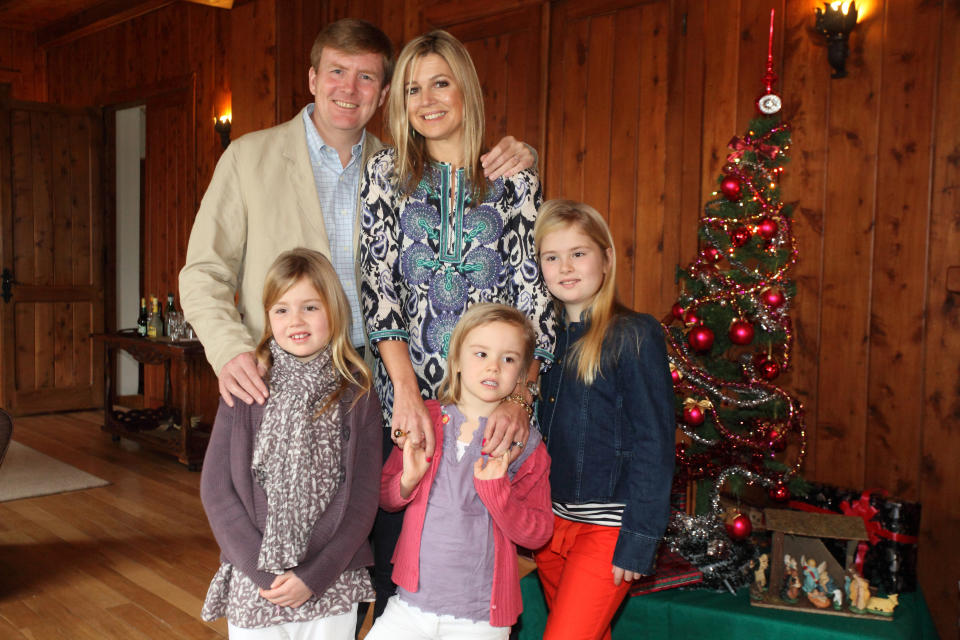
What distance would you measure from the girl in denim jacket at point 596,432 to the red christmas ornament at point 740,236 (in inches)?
46.8

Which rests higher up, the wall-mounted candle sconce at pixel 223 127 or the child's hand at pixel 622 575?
the wall-mounted candle sconce at pixel 223 127

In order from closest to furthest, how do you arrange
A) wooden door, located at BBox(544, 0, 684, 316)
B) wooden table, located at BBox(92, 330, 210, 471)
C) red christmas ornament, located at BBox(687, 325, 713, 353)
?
red christmas ornament, located at BBox(687, 325, 713, 353) → wooden door, located at BBox(544, 0, 684, 316) → wooden table, located at BBox(92, 330, 210, 471)

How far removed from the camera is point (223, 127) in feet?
18.3

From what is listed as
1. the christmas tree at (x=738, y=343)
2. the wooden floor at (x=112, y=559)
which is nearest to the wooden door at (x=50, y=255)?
the wooden floor at (x=112, y=559)

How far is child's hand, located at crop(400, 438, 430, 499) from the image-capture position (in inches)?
62.5

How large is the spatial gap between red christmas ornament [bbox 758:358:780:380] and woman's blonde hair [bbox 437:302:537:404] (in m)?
1.46

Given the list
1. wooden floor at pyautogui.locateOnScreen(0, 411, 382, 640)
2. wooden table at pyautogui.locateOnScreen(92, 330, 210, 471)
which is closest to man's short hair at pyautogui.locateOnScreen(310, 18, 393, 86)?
wooden floor at pyautogui.locateOnScreen(0, 411, 382, 640)

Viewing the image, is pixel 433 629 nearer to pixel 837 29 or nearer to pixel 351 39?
pixel 351 39

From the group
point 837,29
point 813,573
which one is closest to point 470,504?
point 813,573

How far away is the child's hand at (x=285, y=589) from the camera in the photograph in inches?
62.1

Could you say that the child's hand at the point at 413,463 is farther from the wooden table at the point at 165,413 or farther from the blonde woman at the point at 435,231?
the wooden table at the point at 165,413

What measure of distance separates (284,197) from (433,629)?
103 cm

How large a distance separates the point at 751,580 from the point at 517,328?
58.0 inches

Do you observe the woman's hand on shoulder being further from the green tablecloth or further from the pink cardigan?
the green tablecloth
